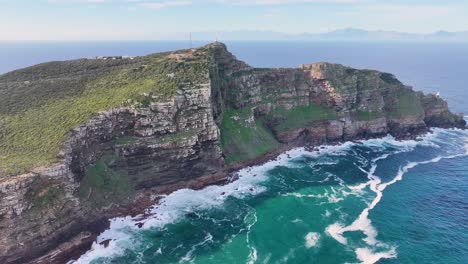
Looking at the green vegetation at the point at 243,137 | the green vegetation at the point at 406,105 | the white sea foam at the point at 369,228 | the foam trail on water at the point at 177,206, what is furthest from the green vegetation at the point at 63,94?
the green vegetation at the point at 406,105

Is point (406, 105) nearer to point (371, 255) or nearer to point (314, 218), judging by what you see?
point (314, 218)

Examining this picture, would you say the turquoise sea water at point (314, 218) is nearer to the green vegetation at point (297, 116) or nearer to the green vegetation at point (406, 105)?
the green vegetation at point (297, 116)

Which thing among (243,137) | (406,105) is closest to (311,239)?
(243,137)

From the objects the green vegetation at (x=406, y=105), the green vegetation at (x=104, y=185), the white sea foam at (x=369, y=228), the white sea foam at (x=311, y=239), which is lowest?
the white sea foam at (x=311, y=239)

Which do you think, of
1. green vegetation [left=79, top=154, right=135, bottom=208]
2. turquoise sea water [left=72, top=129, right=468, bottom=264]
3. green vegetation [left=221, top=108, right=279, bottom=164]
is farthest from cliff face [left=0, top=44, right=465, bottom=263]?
turquoise sea water [left=72, top=129, right=468, bottom=264]

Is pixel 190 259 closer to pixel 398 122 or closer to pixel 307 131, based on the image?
pixel 307 131

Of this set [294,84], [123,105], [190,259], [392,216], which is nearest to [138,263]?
[190,259]
